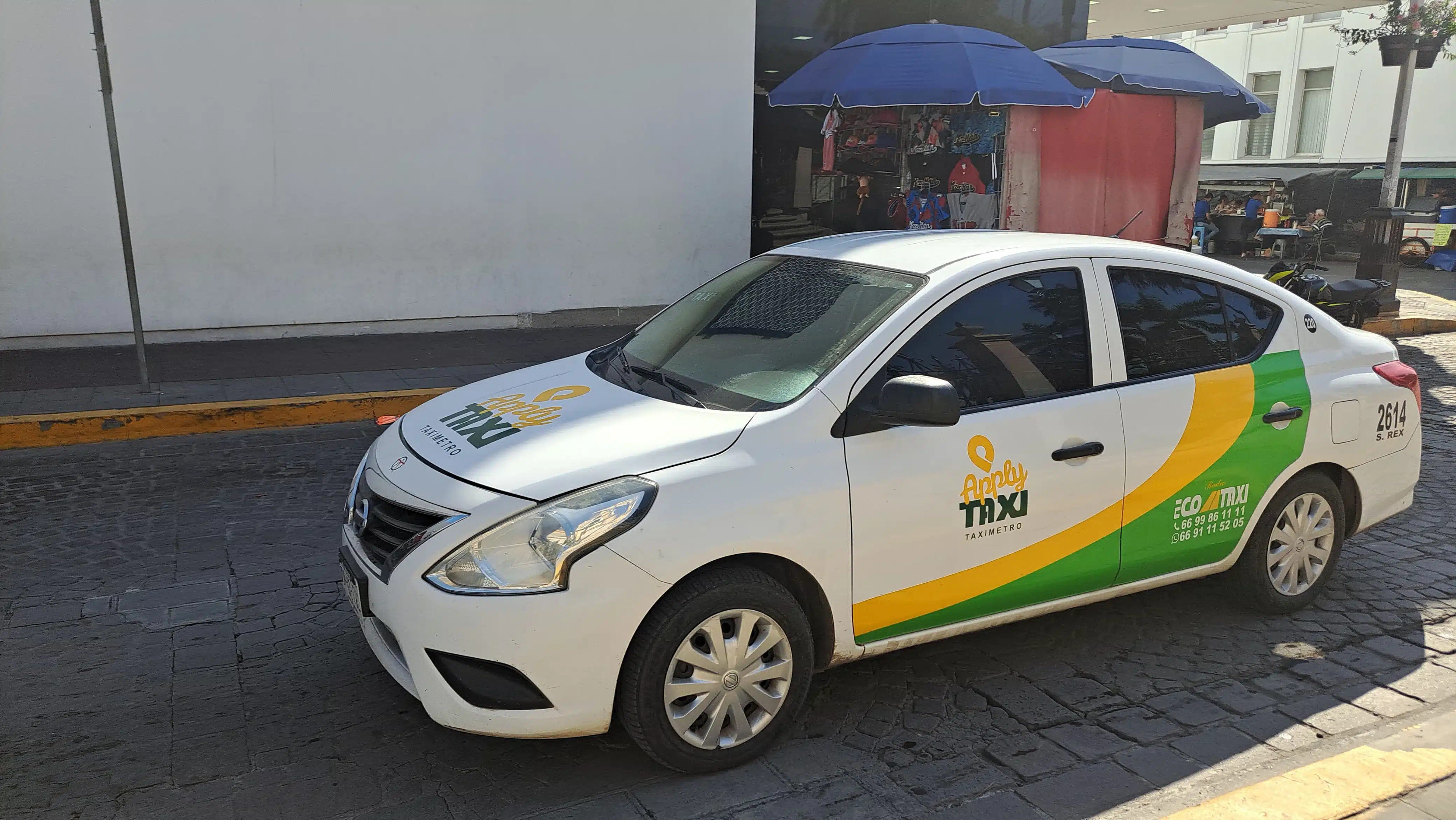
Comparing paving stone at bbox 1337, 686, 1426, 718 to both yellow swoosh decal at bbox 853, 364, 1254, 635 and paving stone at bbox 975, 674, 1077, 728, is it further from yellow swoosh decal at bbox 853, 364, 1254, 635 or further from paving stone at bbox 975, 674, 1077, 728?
paving stone at bbox 975, 674, 1077, 728

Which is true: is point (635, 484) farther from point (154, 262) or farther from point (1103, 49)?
point (1103, 49)

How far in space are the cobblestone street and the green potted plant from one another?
1066 centimetres

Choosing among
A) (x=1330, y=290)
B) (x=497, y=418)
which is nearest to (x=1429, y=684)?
(x=497, y=418)

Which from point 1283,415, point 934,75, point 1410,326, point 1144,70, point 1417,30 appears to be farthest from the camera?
point 1410,326

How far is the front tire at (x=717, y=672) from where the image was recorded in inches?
125

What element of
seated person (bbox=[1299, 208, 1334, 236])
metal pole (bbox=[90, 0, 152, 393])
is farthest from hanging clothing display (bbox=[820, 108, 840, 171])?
seated person (bbox=[1299, 208, 1334, 236])

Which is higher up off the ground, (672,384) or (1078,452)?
(672,384)

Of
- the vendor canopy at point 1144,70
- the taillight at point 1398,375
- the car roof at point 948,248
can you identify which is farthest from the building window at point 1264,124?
the car roof at point 948,248

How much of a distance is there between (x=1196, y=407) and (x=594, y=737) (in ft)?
8.30

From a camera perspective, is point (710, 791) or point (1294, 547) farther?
point (1294, 547)

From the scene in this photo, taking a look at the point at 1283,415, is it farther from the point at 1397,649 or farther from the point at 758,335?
the point at 758,335

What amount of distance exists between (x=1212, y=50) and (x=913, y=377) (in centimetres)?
3407

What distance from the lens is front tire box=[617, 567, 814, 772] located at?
3178 millimetres

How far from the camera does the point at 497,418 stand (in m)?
3.77
